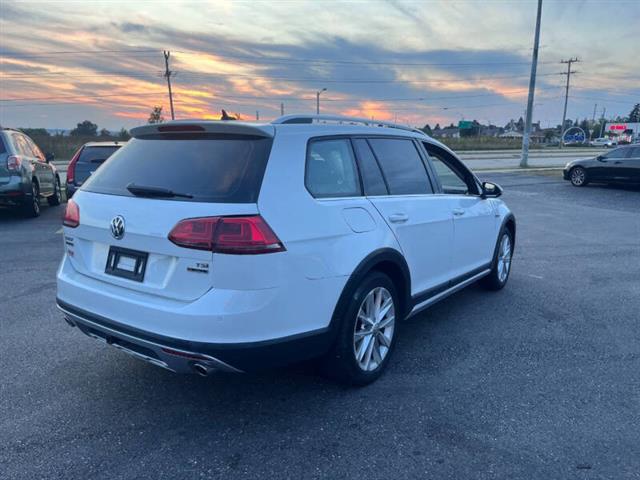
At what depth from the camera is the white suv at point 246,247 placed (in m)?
2.65

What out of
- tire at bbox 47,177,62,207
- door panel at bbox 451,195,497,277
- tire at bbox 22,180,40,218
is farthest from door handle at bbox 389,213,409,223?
tire at bbox 47,177,62,207

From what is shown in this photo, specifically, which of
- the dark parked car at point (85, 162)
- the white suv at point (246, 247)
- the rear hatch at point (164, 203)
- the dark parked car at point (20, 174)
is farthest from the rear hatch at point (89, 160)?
the rear hatch at point (164, 203)

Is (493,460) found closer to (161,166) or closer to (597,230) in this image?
(161,166)

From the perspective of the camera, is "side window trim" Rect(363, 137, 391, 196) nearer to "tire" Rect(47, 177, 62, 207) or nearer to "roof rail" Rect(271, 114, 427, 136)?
"roof rail" Rect(271, 114, 427, 136)

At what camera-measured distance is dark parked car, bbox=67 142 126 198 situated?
1021cm

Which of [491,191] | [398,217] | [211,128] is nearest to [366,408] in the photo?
[398,217]

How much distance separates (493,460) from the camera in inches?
108

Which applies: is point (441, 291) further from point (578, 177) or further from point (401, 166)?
point (578, 177)

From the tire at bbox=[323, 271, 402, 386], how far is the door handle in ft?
1.33

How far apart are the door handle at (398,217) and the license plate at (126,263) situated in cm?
169

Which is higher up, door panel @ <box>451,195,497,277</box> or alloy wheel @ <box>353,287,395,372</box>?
door panel @ <box>451,195,497,277</box>

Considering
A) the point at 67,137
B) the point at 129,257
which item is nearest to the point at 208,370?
the point at 129,257

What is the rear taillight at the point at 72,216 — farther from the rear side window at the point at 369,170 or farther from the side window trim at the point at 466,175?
the side window trim at the point at 466,175

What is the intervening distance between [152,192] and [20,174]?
8516 mm
